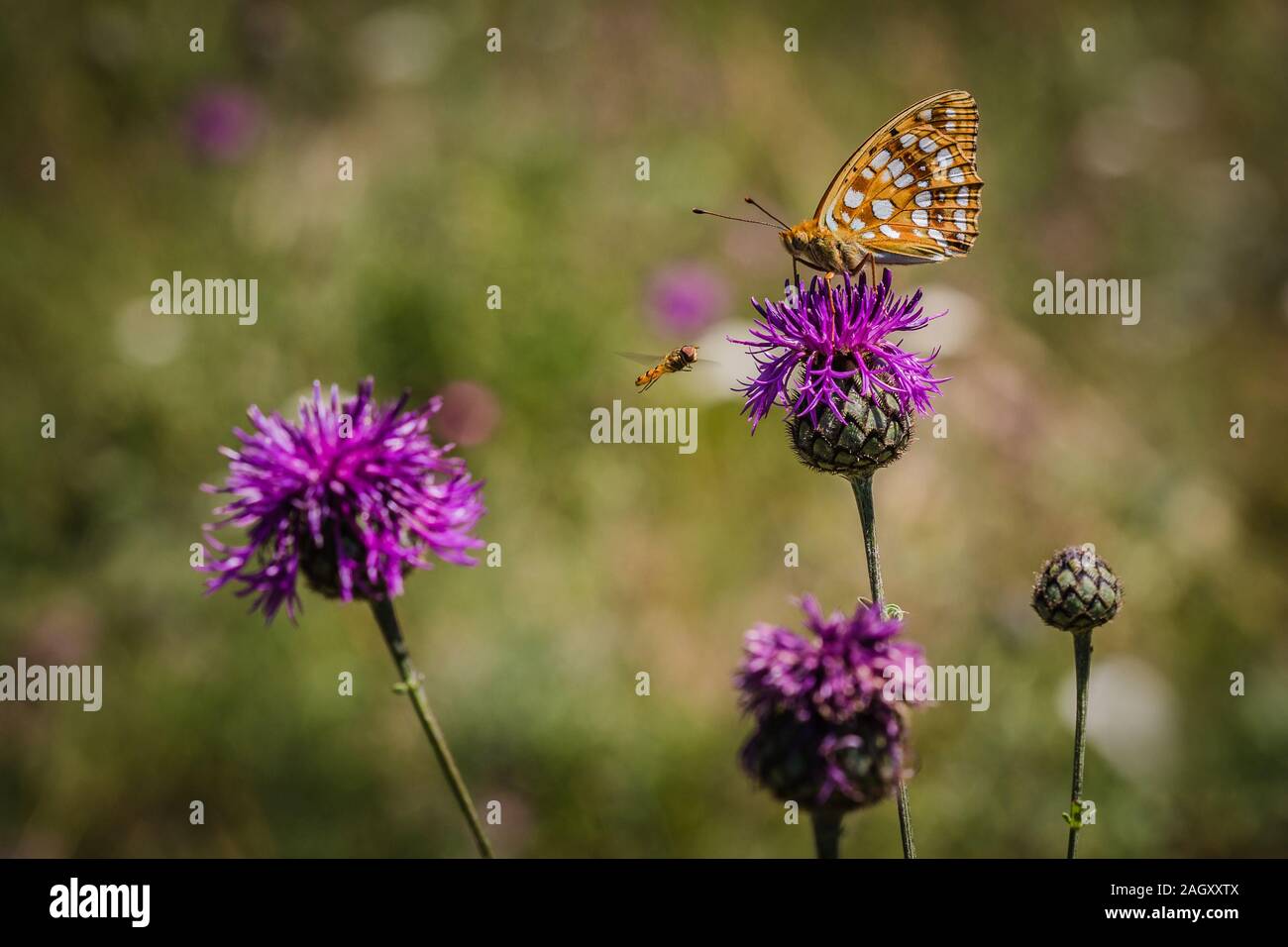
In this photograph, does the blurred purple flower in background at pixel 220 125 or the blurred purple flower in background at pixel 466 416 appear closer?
the blurred purple flower in background at pixel 466 416

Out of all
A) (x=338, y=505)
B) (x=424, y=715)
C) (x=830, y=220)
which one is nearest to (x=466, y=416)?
(x=830, y=220)

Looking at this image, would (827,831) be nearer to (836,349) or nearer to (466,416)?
(836,349)

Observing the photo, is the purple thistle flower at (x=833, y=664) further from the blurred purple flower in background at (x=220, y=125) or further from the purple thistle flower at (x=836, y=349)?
the blurred purple flower in background at (x=220, y=125)

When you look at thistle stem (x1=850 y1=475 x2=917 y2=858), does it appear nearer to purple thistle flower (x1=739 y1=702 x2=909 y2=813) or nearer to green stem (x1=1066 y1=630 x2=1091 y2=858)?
purple thistle flower (x1=739 y1=702 x2=909 y2=813)

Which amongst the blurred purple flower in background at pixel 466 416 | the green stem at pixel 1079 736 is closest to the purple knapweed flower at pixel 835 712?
the green stem at pixel 1079 736

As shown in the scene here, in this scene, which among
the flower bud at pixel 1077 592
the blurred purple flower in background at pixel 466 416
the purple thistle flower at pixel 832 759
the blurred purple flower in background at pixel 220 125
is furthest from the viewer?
the blurred purple flower in background at pixel 220 125

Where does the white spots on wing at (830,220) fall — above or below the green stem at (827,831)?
above

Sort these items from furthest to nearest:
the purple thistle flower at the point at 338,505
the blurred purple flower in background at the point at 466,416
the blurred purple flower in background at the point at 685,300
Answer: the blurred purple flower in background at the point at 685,300, the blurred purple flower in background at the point at 466,416, the purple thistle flower at the point at 338,505
